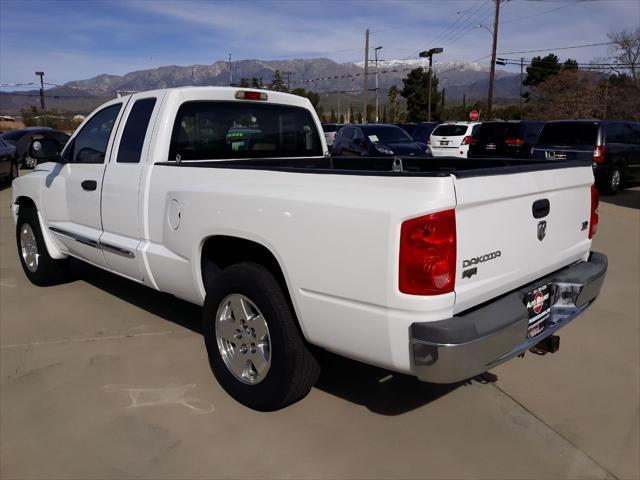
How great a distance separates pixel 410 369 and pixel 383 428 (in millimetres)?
817

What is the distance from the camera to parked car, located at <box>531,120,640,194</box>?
470 inches

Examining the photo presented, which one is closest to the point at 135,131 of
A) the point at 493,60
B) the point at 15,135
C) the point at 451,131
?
the point at 451,131

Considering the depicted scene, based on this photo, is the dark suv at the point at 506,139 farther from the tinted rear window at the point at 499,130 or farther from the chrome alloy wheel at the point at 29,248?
the chrome alloy wheel at the point at 29,248

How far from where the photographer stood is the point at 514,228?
278cm

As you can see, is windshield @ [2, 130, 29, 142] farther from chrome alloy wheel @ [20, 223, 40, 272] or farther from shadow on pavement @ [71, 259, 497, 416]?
shadow on pavement @ [71, 259, 497, 416]

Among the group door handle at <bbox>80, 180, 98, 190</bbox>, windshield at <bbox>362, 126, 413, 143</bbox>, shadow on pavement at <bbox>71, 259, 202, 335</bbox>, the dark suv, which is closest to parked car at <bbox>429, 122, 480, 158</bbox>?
the dark suv

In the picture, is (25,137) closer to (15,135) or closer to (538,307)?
(15,135)

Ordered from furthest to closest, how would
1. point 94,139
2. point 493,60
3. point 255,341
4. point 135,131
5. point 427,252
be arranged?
1. point 493,60
2. point 94,139
3. point 135,131
4. point 255,341
5. point 427,252

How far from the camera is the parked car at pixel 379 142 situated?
1488 cm

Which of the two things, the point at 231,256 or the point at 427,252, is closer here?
the point at 427,252

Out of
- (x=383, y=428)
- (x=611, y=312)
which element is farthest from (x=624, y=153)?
(x=383, y=428)

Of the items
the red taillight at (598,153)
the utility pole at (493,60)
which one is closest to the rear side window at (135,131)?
the red taillight at (598,153)

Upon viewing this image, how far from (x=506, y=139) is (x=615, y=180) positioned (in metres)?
3.99

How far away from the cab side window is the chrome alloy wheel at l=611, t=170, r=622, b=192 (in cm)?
1134
